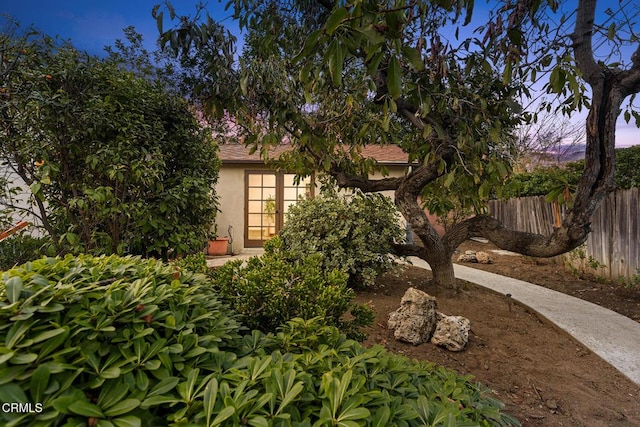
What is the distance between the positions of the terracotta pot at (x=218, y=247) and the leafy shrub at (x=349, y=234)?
3.99m

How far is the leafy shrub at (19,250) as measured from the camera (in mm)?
3163

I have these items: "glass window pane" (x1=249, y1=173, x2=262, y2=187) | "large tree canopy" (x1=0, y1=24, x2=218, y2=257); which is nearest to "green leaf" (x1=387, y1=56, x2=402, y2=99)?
"large tree canopy" (x1=0, y1=24, x2=218, y2=257)

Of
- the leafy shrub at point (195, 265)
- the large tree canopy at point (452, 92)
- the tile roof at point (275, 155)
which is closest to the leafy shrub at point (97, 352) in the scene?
→ the leafy shrub at point (195, 265)

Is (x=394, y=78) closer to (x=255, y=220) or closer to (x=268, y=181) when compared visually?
(x=268, y=181)

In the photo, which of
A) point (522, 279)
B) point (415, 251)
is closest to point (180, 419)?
point (415, 251)

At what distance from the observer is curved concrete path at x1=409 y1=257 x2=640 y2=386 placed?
2.57 m

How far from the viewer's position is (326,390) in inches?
33.3

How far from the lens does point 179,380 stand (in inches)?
33.0

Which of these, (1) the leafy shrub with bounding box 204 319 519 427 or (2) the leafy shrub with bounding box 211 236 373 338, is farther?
(2) the leafy shrub with bounding box 211 236 373 338

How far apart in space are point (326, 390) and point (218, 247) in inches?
301

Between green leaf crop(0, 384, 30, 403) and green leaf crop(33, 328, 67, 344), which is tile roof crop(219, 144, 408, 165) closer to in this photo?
green leaf crop(33, 328, 67, 344)

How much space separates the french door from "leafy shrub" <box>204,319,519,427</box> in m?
7.30

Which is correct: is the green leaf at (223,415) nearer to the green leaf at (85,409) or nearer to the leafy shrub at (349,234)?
the green leaf at (85,409)

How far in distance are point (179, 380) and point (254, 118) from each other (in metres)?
2.69
